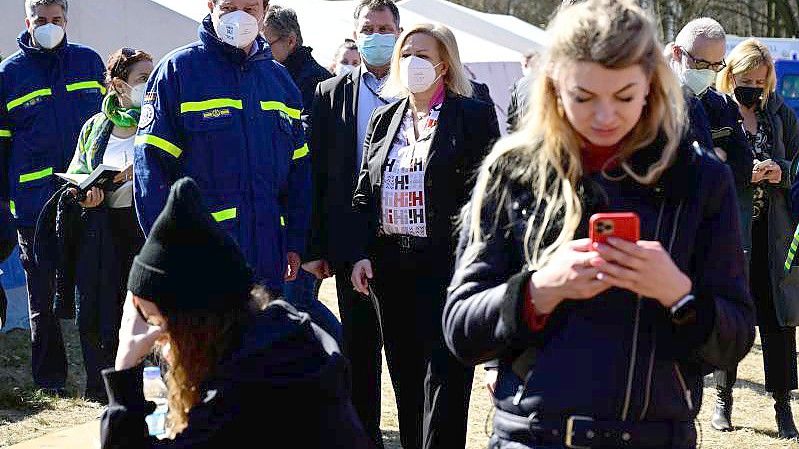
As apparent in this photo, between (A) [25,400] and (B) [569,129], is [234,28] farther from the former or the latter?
(A) [25,400]

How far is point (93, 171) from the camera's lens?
272 inches

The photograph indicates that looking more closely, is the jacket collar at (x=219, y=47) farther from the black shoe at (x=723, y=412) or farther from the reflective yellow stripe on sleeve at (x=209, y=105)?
the black shoe at (x=723, y=412)

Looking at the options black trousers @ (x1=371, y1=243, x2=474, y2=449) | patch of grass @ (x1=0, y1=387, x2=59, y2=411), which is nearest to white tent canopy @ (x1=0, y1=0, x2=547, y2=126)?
patch of grass @ (x1=0, y1=387, x2=59, y2=411)

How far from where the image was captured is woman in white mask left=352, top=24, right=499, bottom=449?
5051 mm

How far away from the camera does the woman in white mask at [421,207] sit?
199 inches

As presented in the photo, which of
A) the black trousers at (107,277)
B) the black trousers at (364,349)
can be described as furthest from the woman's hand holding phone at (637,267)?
the black trousers at (107,277)

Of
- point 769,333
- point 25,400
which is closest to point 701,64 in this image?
point 769,333

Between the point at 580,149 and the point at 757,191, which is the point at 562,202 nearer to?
the point at 580,149

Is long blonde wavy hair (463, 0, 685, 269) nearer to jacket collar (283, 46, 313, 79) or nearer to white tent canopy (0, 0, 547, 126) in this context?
jacket collar (283, 46, 313, 79)

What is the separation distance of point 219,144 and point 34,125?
305 centimetres

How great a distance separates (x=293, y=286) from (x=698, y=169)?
404 centimetres

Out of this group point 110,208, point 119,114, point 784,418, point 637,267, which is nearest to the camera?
point 637,267

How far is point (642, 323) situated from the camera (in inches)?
93.3

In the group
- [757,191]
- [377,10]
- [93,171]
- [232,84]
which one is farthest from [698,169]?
[93,171]
